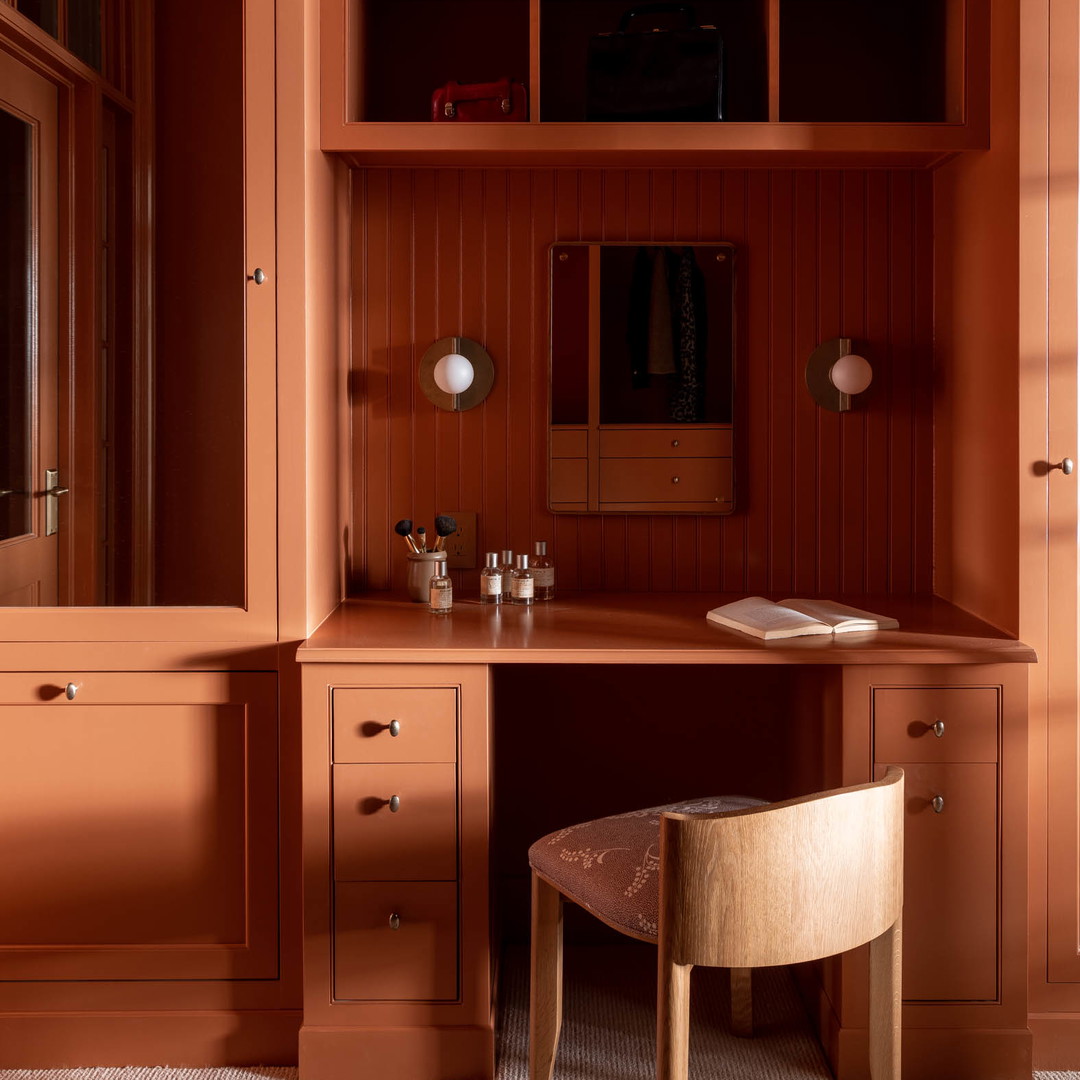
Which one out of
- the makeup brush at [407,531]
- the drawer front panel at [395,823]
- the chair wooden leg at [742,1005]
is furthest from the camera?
the makeup brush at [407,531]

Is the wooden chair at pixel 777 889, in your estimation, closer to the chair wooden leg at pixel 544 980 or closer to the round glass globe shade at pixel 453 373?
the chair wooden leg at pixel 544 980

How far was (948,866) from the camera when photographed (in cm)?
194

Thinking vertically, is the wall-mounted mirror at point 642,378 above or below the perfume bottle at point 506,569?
above

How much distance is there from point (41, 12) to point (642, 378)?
4.38 ft

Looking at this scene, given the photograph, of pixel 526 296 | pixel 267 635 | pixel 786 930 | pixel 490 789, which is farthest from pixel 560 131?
pixel 786 930

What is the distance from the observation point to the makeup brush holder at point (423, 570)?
7.50 ft

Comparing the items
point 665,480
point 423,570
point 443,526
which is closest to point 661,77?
point 665,480

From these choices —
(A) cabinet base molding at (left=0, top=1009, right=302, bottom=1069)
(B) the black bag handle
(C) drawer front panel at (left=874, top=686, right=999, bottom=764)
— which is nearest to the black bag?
(B) the black bag handle

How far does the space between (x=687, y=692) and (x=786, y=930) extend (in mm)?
1092

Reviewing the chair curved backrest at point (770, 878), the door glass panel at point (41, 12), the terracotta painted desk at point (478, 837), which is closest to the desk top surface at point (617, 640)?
the terracotta painted desk at point (478, 837)

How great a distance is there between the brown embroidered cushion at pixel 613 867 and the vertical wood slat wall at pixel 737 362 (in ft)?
2.42

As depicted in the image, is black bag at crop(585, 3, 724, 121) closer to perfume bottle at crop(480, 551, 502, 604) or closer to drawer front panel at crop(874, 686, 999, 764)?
perfume bottle at crop(480, 551, 502, 604)

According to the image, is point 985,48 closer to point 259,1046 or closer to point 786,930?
point 786,930

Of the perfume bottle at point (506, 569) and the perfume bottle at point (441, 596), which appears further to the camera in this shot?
the perfume bottle at point (506, 569)
